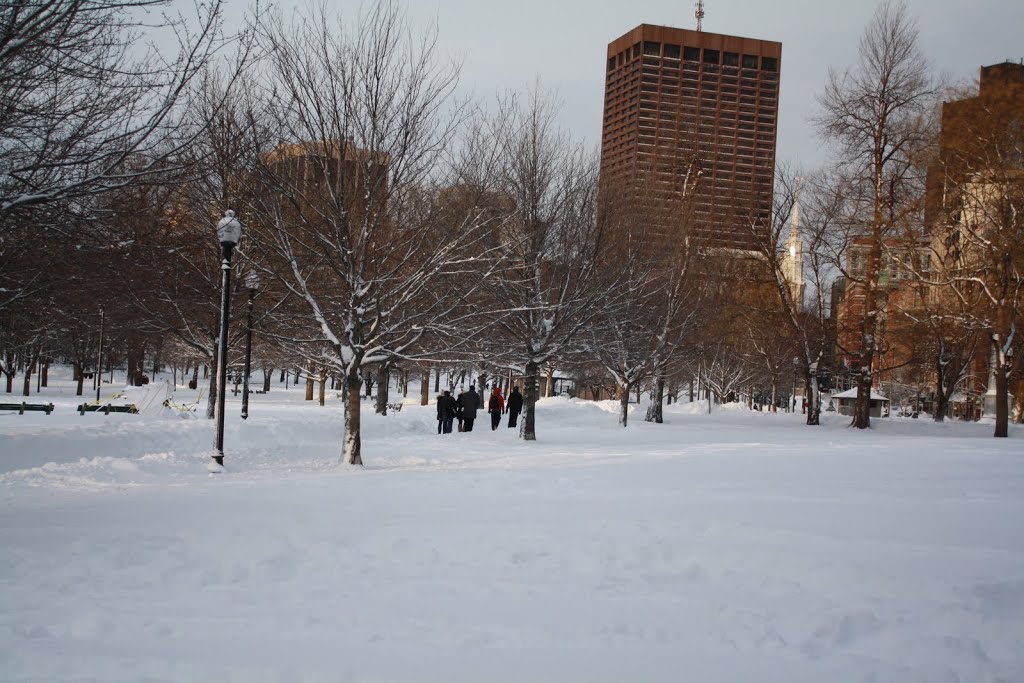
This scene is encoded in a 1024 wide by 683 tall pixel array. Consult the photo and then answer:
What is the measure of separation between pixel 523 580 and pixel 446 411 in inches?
722

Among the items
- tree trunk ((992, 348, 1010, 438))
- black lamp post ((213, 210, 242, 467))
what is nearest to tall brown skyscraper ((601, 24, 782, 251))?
tree trunk ((992, 348, 1010, 438))

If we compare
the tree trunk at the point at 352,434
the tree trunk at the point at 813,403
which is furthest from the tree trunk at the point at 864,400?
the tree trunk at the point at 352,434

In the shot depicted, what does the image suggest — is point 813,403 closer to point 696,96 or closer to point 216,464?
point 216,464

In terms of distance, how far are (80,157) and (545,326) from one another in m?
12.7

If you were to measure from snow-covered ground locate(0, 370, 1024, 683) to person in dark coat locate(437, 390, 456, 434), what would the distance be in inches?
562

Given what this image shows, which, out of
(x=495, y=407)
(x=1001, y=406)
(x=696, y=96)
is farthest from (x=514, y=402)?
(x=696, y=96)

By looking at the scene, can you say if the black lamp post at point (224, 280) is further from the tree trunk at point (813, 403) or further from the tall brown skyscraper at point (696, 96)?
the tree trunk at point (813, 403)

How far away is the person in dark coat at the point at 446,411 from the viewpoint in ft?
78.6

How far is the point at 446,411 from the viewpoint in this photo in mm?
24156

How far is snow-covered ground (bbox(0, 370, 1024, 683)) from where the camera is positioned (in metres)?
4.67

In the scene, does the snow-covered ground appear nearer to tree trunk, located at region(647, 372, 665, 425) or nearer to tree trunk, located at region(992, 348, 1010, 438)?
tree trunk, located at region(992, 348, 1010, 438)

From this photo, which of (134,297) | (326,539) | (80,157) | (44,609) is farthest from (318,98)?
(134,297)

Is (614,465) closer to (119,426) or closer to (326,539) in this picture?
(326,539)

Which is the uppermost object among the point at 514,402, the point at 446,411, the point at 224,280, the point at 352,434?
the point at 224,280
